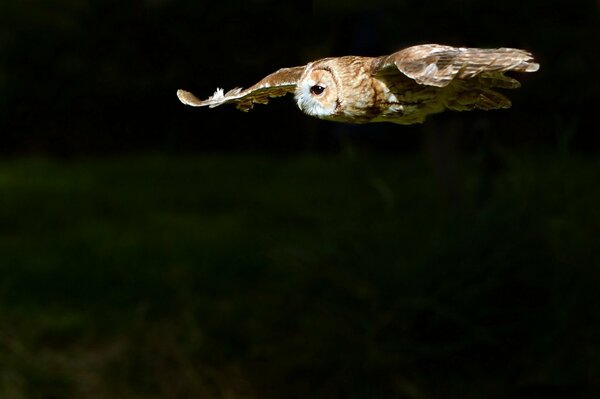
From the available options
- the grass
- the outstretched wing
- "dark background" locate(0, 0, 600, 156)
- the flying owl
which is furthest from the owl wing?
the grass

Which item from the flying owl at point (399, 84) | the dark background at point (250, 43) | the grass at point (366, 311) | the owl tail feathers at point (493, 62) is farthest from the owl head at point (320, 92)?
the grass at point (366, 311)

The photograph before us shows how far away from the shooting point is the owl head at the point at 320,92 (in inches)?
33.3

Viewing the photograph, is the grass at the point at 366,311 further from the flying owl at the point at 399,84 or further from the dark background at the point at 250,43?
the flying owl at the point at 399,84

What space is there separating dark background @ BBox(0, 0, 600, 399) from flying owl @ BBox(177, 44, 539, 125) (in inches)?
49.9

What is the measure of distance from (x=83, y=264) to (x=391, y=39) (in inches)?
102

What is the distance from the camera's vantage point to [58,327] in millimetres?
4164

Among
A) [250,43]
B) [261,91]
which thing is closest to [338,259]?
[250,43]

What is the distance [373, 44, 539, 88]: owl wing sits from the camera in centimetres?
78

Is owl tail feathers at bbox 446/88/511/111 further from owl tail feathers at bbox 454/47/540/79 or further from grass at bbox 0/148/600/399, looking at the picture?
grass at bbox 0/148/600/399

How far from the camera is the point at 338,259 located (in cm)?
371

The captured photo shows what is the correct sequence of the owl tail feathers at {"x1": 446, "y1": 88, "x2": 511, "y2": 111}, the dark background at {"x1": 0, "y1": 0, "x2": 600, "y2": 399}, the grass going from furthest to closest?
the grass → the dark background at {"x1": 0, "y1": 0, "x2": 600, "y2": 399} → the owl tail feathers at {"x1": 446, "y1": 88, "x2": 511, "y2": 111}

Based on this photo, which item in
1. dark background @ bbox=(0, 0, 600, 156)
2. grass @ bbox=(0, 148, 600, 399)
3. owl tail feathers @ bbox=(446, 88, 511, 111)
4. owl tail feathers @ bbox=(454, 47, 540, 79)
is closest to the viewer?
owl tail feathers @ bbox=(454, 47, 540, 79)

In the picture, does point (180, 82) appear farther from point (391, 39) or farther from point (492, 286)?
point (492, 286)

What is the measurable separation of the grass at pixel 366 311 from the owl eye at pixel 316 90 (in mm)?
2535
